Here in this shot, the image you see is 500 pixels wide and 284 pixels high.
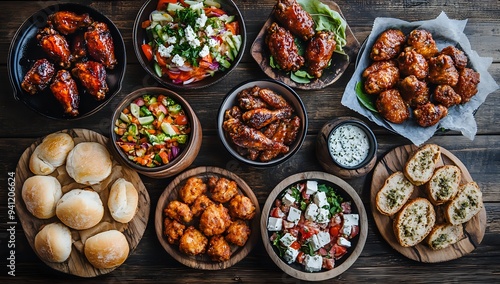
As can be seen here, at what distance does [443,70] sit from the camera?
163 inches

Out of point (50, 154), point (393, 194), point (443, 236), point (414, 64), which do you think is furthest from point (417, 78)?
point (50, 154)

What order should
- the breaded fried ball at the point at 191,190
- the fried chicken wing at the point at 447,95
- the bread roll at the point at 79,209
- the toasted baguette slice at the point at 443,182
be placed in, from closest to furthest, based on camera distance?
the bread roll at the point at 79,209
the breaded fried ball at the point at 191,190
the fried chicken wing at the point at 447,95
the toasted baguette slice at the point at 443,182

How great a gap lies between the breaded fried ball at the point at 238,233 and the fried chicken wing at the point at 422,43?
2166 mm

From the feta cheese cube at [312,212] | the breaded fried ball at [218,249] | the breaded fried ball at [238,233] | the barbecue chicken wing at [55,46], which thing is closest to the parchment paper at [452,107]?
the feta cheese cube at [312,212]

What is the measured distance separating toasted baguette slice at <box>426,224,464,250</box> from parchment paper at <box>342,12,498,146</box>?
818 mm

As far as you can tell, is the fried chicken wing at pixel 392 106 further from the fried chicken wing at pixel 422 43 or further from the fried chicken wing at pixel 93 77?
the fried chicken wing at pixel 93 77

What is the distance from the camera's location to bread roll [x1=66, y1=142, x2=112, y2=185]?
3982 mm

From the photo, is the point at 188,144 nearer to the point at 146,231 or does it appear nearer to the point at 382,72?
the point at 146,231

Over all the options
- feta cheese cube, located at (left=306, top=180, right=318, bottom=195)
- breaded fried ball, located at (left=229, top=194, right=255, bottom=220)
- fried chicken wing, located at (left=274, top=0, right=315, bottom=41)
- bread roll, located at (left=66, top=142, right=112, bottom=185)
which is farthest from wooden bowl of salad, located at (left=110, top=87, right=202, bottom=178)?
fried chicken wing, located at (left=274, top=0, right=315, bottom=41)

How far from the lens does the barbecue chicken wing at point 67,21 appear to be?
4.06m

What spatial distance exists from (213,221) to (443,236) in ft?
6.90

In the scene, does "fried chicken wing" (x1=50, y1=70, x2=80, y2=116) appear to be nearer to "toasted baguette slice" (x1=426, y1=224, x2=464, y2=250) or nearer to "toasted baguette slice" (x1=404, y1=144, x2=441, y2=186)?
"toasted baguette slice" (x1=404, y1=144, x2=441, y2=186)

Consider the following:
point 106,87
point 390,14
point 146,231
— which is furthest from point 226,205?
point 390,14

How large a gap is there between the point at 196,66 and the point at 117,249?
172 cm
